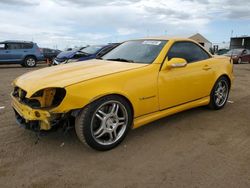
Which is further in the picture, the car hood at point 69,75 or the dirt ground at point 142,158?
the car hood at point 69,75

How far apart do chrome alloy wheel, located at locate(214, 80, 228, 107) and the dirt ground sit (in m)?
0.84

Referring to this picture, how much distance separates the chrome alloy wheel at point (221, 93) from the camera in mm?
5355

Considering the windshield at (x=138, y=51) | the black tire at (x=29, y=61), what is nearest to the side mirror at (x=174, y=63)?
the windshield at (x=138, y=51)

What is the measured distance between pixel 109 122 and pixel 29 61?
14814 millimetres

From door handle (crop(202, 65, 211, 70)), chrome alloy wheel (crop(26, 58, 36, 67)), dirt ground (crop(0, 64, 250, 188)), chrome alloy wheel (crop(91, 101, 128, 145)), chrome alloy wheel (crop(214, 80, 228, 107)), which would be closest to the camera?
dirt ground (crop(0, 64, 250, 188))

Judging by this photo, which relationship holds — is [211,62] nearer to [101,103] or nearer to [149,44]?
[149,44]

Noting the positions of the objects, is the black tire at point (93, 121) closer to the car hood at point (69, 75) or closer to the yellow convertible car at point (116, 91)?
the yellow convertible car at point (116, 91)

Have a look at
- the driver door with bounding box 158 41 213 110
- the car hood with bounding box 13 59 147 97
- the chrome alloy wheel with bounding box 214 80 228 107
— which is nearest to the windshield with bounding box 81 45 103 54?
the chrome alloy wheel with bounding box 214 80 228 107

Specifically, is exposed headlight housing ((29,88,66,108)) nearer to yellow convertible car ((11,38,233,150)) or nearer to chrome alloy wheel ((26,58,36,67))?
yellow convertible car ((11,38,233,150))

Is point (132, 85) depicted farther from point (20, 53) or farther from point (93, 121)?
point (20, 53)

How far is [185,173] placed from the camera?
3002mm

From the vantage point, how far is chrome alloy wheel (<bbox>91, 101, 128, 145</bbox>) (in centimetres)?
348

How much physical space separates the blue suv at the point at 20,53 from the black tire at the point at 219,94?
13.9m

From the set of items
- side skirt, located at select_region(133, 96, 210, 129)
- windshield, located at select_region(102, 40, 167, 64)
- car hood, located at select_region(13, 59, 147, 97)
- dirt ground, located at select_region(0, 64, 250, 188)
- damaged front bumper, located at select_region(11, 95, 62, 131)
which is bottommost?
dirt ground, located at select_region(0, 64, 250, 188)
